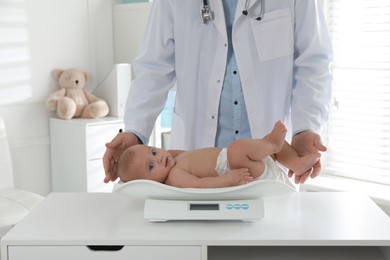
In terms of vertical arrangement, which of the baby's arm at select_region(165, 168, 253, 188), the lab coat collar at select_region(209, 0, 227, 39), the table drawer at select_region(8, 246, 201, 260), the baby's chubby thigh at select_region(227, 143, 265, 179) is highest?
the lab coat collar at select_region(209, 0, 227, 39)

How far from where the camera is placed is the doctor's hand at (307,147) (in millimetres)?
1441

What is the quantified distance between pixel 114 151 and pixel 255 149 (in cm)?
37

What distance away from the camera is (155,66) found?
5.96 ft

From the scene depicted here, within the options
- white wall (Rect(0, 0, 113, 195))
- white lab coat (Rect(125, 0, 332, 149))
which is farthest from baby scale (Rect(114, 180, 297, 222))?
white wall (Rect(0, 0, 113, 195))

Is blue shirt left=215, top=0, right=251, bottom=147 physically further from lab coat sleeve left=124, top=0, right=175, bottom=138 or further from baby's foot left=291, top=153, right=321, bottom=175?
baby's foot left=291, top=153, right=321, bottom=175

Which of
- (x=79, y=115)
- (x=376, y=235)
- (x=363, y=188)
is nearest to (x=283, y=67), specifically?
(x=376, y=235)

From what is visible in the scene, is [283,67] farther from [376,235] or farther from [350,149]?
[350,149]

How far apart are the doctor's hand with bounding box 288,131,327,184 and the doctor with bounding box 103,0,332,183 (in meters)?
0.13

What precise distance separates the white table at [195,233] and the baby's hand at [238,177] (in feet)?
0.31

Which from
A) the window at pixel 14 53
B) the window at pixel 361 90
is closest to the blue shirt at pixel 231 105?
the window at pixel 361 90

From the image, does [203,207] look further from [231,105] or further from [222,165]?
[231,105]

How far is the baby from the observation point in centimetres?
131

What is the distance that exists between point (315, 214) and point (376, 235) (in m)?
0.18

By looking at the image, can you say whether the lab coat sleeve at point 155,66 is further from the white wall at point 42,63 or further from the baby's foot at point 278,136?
the white wall at point 42,63
